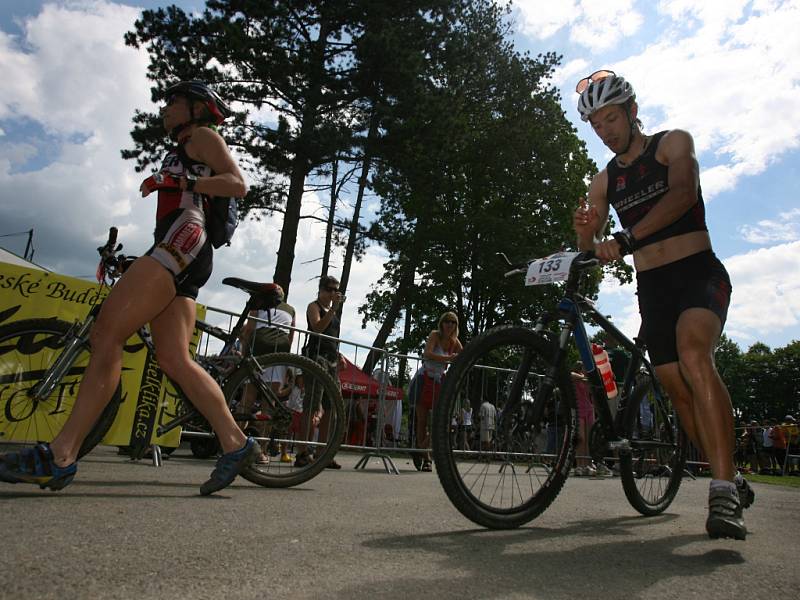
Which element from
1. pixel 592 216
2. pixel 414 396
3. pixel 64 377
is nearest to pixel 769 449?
pixel 414 396

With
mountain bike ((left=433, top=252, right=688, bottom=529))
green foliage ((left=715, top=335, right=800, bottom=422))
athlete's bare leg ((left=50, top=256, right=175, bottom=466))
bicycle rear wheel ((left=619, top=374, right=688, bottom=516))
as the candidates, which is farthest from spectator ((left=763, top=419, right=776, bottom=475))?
green foliage ((left=715, top=335, right=800, bottom=422))

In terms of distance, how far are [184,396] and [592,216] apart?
2.62 meters

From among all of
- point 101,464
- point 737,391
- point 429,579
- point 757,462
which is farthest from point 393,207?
point 737,391

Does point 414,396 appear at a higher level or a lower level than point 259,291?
lower

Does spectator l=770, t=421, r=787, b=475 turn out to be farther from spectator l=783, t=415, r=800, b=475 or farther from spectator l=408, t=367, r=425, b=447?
spectator l=408, t=367, r=425, b=447

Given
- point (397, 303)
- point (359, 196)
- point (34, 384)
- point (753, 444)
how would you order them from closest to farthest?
point (34, 384)
point (753, 444)
point (359, 196)
point (397, 303)

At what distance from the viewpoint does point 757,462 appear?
77.9 ft

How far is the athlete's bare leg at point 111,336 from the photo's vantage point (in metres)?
3.07

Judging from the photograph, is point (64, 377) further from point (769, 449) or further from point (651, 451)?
point (769, 449)

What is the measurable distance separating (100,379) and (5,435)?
6.94 ft

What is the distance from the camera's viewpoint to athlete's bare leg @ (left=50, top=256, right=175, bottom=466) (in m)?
Result: 3.07

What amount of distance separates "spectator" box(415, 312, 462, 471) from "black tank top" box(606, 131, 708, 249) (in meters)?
4.67

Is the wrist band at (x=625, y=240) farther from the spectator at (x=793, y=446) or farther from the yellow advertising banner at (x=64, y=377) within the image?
the spectator at (x=793, y=446)

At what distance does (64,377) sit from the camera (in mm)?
3947
